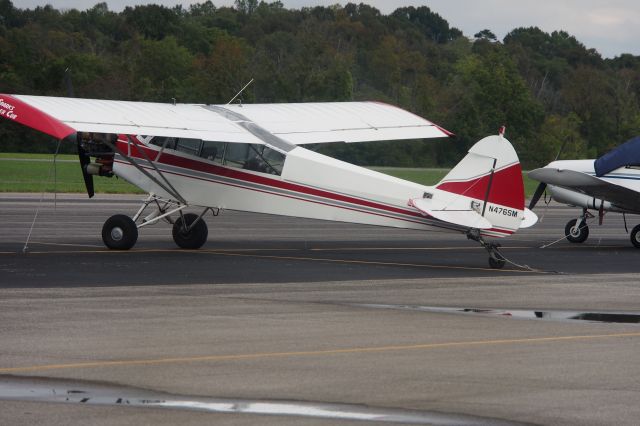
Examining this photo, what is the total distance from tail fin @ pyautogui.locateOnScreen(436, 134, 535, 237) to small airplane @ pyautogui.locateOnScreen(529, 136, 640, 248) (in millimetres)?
5708

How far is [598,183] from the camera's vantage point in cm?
2233

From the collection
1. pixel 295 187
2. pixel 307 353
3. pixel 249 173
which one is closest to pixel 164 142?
pixel 249 173

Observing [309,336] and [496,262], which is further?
[496,262]

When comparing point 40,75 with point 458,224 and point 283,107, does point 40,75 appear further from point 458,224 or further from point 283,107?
point 458,224

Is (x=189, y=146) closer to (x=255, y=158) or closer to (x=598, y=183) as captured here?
(x=255, y=158)

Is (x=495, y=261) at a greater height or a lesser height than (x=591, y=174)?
lesser

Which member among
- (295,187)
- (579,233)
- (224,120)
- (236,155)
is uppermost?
(224,120)

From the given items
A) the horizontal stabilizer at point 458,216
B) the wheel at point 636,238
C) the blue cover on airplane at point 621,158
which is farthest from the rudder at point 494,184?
the wheel at point 636,238

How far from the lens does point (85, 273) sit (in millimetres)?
15625

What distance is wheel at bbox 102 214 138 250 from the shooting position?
741 inches

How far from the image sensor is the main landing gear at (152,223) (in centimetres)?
1886

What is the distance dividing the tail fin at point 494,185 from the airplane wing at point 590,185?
5632 mm

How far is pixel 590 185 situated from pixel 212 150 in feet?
25.4

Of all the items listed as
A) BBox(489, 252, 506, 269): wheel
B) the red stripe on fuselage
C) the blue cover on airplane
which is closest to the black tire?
BBox(489, 252, 506, 269): wheel
